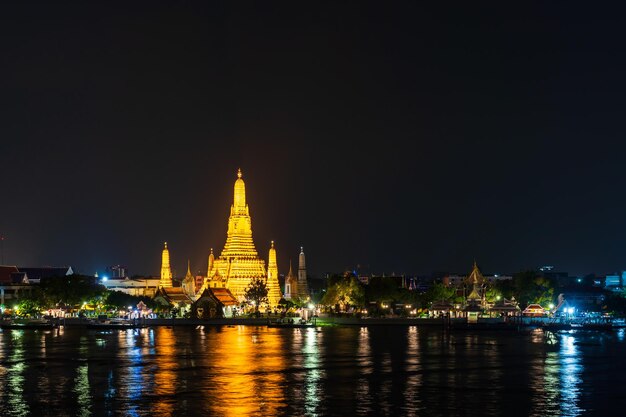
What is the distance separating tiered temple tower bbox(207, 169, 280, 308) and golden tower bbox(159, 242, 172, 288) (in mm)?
16578

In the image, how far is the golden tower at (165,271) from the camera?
568 ft

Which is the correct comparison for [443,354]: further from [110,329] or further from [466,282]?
[466,282]

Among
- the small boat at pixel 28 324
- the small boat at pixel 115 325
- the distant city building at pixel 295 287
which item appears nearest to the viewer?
the small boat at pixel 115 325

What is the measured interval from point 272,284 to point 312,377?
318ft

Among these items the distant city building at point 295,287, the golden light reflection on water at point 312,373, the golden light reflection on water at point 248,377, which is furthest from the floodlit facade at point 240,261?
the golden light reflection on water at point 248,377

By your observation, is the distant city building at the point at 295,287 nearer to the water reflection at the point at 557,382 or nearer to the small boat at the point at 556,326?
the small boat at the point at 556,326

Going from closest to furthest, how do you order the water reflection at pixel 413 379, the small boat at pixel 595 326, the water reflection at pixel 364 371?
the water reflection at pixel 413 379
the water reflection at pixel 364 371
the small boat at pixel 595 326

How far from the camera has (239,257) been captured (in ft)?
501

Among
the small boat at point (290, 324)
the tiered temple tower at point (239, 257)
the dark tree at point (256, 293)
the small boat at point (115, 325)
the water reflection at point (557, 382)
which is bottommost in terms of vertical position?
the water reflection at point (557, 382)

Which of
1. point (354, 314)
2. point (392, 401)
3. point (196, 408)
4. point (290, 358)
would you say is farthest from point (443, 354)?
point (354, 314)

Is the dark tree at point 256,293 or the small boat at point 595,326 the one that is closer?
the small boat at point 595,326

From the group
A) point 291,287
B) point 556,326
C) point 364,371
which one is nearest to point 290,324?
point 556,326

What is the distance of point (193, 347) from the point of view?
257 feet

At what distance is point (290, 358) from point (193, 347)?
43.9 ft
